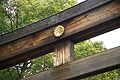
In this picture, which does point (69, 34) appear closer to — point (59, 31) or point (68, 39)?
point (68, 39)

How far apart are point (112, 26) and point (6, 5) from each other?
9.20 meters

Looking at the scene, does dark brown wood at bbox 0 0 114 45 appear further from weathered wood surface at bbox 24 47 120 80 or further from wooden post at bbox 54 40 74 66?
weathered wood surface at bbox 24 47 120 80

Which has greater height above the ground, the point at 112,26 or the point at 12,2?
the point at 12,2

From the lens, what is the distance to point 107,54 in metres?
3.55

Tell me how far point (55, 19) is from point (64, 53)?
570 millimetres

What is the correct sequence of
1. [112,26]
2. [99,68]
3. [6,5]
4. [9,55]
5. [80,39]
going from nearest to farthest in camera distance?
1. [99,68]
2. [112,26]
3. [80,39]
4. [9,55]
5. [6,5]

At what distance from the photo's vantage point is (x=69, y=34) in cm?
402

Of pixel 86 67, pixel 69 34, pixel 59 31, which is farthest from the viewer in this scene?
pixel 59 31

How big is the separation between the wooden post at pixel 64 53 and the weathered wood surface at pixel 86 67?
0.11 m

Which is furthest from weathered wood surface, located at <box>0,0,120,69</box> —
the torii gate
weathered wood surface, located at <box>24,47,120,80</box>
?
weathered wood surface, located at <box>24,47,120,80</box>

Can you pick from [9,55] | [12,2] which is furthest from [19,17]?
[9,55]

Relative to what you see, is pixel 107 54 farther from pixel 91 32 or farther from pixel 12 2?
pixel 12 2

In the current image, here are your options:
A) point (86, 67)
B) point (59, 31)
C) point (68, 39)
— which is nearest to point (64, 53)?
point (68, 39)

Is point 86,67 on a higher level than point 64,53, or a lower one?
lower
